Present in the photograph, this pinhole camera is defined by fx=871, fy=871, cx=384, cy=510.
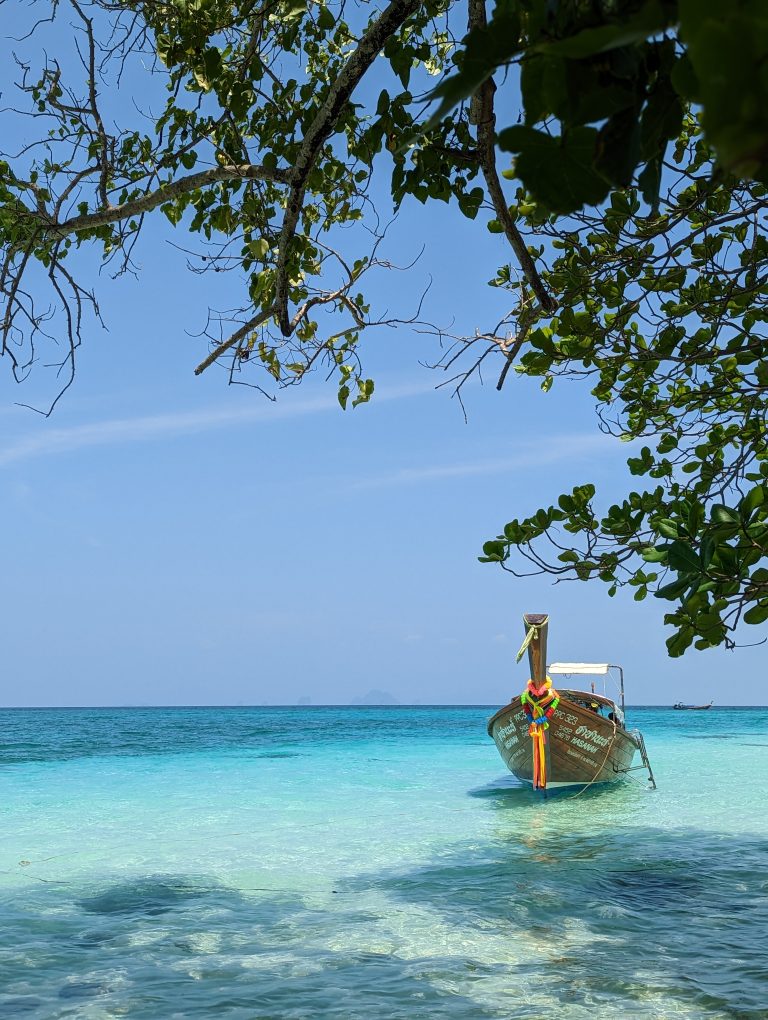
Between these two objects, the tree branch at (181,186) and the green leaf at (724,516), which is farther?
the tree branch at (181,186)

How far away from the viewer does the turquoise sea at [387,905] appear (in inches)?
209

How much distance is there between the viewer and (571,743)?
15305mm

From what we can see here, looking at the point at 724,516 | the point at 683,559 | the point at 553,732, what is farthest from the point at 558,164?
the point at 553,732

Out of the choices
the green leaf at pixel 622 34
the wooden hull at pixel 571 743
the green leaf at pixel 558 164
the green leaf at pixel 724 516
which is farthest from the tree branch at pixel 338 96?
the wooden hull at pixel 571 743

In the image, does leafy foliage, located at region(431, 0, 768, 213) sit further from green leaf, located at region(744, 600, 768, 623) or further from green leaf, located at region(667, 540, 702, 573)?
green leaf, located at region(744, 600, 768, 623)

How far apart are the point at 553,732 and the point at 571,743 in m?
0.41

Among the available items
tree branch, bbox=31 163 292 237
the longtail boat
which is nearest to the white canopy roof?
the longtail boat

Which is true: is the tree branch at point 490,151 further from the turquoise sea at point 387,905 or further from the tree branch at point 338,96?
the turquoise sea at point 387,905

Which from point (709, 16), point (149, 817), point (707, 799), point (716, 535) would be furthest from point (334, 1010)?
point (707, 799)

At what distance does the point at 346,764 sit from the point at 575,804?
1200 cm

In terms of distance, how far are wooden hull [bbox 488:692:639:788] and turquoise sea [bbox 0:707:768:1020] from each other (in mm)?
451

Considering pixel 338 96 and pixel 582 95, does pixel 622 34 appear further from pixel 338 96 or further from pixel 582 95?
pixel 338 96

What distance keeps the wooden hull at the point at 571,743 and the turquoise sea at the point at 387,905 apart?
1.48ft

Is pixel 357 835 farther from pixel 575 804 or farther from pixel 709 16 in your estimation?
pixel 709 16
